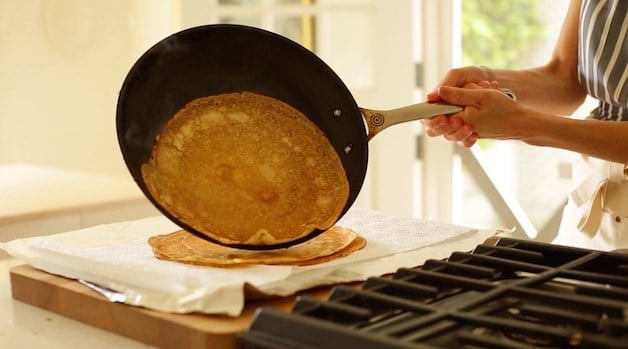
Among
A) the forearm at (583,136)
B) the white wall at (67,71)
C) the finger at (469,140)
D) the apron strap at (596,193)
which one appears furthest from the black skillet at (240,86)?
the white wall at (67,71)

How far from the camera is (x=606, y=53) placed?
1.32m

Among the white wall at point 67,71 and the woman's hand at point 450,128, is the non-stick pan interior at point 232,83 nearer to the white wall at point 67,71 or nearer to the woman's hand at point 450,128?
the woman's hand at point 450,128

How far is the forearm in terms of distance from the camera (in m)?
1.15

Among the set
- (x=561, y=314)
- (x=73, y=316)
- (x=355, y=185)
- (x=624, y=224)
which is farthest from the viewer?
(x=624, y=224)

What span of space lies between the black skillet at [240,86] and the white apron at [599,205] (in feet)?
1.29

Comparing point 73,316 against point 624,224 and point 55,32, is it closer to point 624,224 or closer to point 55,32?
point 624,224

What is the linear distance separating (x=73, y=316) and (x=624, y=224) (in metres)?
0.79

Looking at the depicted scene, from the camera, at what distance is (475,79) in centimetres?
127

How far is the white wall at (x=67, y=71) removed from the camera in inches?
94.7

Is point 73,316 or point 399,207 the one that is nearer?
point 73,316

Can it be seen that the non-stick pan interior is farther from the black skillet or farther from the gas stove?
the gas stove

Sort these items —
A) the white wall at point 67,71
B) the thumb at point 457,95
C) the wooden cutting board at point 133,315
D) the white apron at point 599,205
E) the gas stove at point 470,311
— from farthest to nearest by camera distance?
1. the white wall at point 67,71
2. the white apron at point 599,205
3. the thumb at point 457,95
4. the wooden cutting board at point 133,315
5. the gas stove at point 470,311

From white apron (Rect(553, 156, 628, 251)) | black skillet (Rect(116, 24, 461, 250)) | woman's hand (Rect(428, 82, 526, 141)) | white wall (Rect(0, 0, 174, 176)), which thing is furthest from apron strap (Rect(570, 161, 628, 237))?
white wall (Rect(0, 0, 174, 176))

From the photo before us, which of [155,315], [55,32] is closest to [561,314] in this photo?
[155,315]
